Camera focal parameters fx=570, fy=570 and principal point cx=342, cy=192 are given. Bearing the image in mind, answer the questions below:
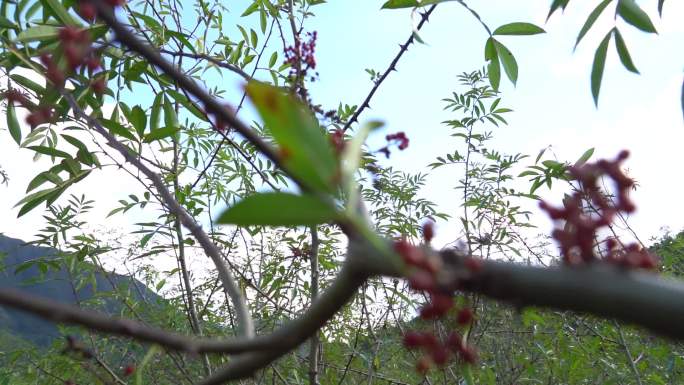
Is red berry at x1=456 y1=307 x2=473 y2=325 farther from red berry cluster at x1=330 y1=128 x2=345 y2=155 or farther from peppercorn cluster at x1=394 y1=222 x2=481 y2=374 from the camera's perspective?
red berry cluster at x1=330 y1=128 x2=345 y2=155

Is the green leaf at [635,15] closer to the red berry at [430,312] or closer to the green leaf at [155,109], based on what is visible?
the red berry at [430,312]

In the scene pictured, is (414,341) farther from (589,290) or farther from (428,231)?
(589,290)

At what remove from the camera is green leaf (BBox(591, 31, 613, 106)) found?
112 centimetres

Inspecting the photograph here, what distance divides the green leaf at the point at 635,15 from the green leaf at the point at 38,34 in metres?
1.05

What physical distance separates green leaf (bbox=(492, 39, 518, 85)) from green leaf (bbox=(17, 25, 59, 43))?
91cm

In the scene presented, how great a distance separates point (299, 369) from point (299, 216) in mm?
2701

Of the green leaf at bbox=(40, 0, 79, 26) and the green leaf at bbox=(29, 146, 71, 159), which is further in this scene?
the green leaf at bbox=(29, 146, 71, 159)

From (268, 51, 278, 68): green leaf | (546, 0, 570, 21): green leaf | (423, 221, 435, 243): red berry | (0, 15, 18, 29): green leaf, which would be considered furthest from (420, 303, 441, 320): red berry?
(268, 51, 278, 68): green leaf

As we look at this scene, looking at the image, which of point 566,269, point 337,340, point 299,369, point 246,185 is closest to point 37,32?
point 566,269

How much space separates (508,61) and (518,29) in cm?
7

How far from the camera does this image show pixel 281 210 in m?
0.27

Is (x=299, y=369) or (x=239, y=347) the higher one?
(x=239, y=347)

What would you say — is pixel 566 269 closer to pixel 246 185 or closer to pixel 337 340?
pixel 246 185

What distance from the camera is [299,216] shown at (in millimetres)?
274
